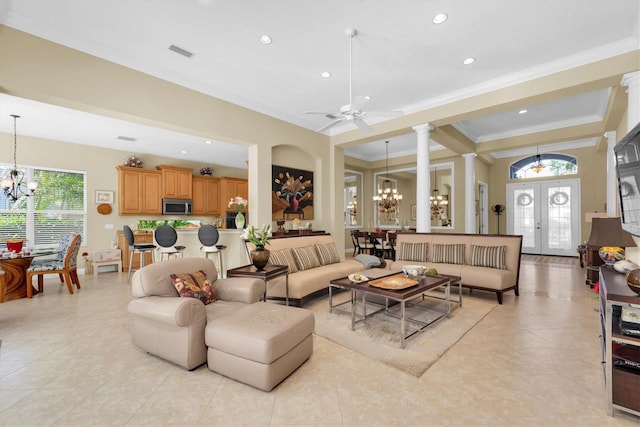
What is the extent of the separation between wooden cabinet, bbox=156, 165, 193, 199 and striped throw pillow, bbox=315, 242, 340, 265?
17.4 feet

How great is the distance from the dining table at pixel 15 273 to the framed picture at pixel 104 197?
2647 millimetres

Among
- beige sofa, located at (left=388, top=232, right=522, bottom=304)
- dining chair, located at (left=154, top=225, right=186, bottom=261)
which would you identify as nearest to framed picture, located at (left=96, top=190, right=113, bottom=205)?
dining chair, located at (left=154, top=225, right=186, bottom=261)

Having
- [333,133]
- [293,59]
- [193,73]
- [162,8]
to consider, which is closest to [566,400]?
[293,59]

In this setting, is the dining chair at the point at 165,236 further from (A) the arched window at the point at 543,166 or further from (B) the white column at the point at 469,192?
(A) the arched window at the point at 543,166

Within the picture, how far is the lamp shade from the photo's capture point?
12.3 ft

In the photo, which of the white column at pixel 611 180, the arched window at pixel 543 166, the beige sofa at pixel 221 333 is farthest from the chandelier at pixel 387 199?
the beige sofa at pixel 221 333

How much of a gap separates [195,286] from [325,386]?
146 cm

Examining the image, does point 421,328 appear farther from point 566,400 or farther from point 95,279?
point 95,279

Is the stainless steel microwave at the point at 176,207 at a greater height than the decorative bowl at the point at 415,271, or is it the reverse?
the stainless steel microwave at the point at 176,207

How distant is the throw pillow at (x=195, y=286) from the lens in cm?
263

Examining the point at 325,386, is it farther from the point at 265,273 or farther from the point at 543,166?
the point at 543,166

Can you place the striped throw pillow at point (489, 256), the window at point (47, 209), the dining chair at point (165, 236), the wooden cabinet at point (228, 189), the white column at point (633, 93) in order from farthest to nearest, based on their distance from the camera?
the wooden cabinet at point (228, 189)
the window at point (47, 209)
the dining chair at point (165, 236)
the striped throw pillow at point (489, 256)
the white column at point (633, 93)

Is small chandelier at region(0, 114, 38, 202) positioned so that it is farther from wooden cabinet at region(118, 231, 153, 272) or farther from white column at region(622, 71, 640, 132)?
white column at region(622, 71, 640, 132)

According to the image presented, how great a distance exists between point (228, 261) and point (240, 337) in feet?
13.6
